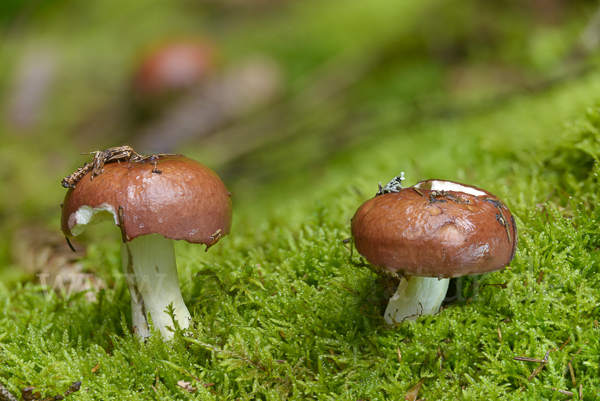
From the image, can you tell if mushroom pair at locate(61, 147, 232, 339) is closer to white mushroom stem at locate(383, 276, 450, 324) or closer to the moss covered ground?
the moss covered ground

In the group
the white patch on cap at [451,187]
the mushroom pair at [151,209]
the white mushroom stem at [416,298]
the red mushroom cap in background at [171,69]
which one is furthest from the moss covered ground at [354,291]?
the red mushroom cap in background at [171,69]

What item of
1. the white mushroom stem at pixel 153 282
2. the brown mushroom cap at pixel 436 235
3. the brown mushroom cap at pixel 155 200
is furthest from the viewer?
the white mushroom stem at pixel 153 282

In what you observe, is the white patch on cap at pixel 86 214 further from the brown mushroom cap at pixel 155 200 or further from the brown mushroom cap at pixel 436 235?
the brown mushroom cap at pixel 436 235

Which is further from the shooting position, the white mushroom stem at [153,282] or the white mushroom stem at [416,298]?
the white mushroom stem at [153,282]

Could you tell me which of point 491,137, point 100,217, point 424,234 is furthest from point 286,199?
point 424,234

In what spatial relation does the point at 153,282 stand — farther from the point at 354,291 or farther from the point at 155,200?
the point at 354,291

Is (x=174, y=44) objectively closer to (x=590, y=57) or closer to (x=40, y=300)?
(x=40, y=300)

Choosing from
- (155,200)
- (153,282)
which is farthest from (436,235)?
(153,282)
